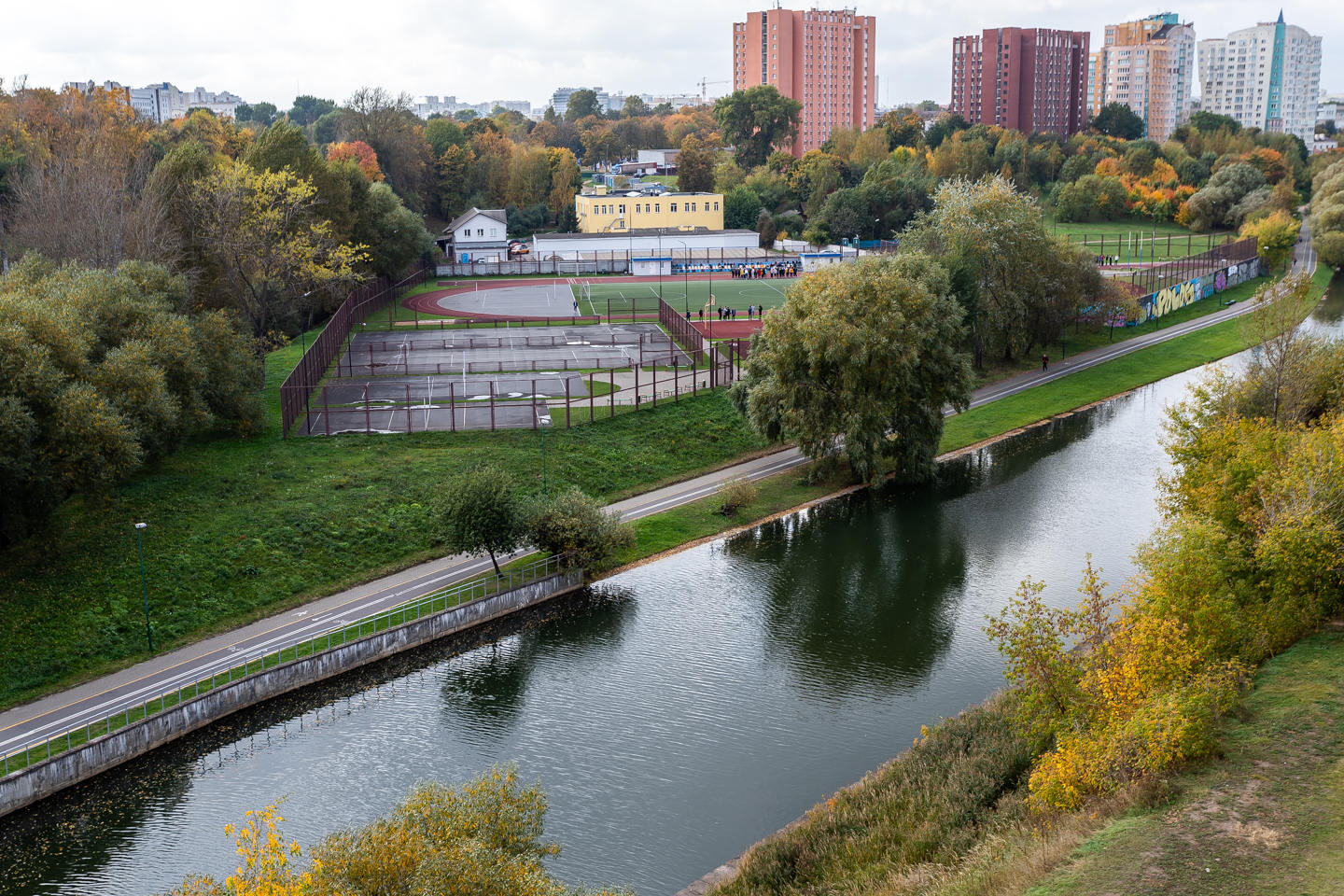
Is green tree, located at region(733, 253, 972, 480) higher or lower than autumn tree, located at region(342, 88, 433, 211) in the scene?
lower

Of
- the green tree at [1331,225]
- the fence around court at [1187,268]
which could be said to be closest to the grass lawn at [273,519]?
the fence around court at [1187,268]

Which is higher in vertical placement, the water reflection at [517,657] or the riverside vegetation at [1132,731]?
the riverside vegetation at [1132,731]

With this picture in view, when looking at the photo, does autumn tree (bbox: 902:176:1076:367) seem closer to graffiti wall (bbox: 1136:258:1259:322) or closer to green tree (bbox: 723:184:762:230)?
graffiti wall (bbox: 1136:258:1259:322)

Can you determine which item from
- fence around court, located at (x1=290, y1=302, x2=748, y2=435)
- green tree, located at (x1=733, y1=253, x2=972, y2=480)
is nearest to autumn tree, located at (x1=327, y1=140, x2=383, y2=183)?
fence around court, located at (x1=290, y1=302, x2=748, y2=435)

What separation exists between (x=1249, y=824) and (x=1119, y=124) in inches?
7775

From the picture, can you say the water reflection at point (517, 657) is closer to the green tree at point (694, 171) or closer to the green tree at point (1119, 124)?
the green tree at point (694, 171)

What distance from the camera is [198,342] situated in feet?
156

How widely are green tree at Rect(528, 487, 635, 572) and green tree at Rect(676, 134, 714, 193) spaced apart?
11264 cm

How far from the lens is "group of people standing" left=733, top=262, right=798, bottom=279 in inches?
4220

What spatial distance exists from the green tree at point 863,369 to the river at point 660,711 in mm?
3817

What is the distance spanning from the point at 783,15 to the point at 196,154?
146 meters

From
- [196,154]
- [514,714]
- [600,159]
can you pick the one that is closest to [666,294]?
[196,154]

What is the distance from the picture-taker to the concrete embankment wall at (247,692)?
1017 inches

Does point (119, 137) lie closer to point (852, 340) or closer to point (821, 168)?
point (852, 340)
